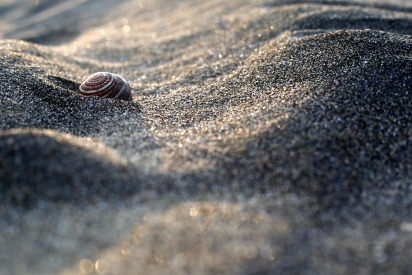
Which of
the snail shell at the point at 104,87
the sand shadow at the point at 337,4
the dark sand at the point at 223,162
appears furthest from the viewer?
the sand shadow at the point at 337,4

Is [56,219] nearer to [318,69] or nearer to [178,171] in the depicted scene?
[178,171]

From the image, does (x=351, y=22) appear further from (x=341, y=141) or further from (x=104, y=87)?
(x=104, y=87)

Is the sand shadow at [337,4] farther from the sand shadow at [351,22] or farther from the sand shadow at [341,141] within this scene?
the sand shadow at [341,141]

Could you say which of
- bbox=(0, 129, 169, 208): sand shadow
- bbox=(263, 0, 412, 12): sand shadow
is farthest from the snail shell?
bbox=(263, 0, 412, 12): sand shadow

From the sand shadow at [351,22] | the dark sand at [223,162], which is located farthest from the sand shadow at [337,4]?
the dark sand at [223,162]

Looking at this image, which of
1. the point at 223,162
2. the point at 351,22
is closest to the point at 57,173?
the point at 223,162

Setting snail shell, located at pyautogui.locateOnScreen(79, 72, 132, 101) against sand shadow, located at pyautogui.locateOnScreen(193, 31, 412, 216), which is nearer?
sand shadow, located at pyautogui.locateOnScreen(193, 31, 412, 216)

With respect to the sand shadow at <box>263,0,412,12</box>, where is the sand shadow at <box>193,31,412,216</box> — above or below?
below

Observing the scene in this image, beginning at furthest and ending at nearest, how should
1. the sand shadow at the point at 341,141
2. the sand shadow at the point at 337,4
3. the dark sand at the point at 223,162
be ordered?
1. the sand shadow at the point at 337,4
2. the sand shadow at the point at 341,141
3. the dark sand at the point at 223,162

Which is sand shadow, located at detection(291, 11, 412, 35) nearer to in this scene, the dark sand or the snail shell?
the dark sand
